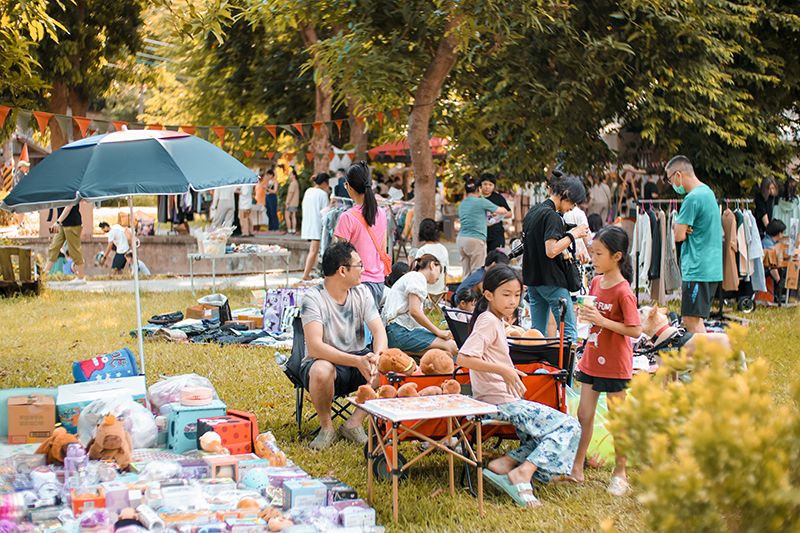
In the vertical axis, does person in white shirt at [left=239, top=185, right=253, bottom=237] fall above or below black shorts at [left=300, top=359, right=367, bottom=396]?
above

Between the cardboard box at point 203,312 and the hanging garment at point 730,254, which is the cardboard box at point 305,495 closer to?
the cardboard box at point 203,312

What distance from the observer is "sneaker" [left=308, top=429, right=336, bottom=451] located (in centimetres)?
436

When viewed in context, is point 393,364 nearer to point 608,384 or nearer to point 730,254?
point 608,384

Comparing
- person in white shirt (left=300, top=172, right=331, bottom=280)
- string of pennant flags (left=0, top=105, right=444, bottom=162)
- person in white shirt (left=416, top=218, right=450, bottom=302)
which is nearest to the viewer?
person in white shirt (left=416, top=218, right=450, bottom=302)

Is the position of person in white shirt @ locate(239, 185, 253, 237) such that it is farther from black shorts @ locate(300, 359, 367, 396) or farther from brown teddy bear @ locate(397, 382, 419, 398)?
brown teddy bear @ locate(397, 382, 419, 398)

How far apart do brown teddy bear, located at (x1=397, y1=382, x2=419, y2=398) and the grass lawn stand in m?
0.48

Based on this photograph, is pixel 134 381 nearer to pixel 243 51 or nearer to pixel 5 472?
pixel 5 472

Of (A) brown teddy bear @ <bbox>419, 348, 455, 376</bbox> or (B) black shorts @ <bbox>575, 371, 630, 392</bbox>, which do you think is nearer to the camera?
(B) black shorts @ <bbox>575, 371, 630, 392</bbox>

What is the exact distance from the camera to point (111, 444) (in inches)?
153

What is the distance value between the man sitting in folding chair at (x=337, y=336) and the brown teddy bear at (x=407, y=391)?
239 millimetres

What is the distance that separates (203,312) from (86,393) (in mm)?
3906

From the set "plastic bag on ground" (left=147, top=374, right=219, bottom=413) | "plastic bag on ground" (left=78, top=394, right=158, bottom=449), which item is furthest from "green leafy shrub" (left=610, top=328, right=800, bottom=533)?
"plastic bag on ground" (left=147, top=374, right=219, bottom=413)

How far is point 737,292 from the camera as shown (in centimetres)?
980

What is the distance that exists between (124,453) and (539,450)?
7.60ft
